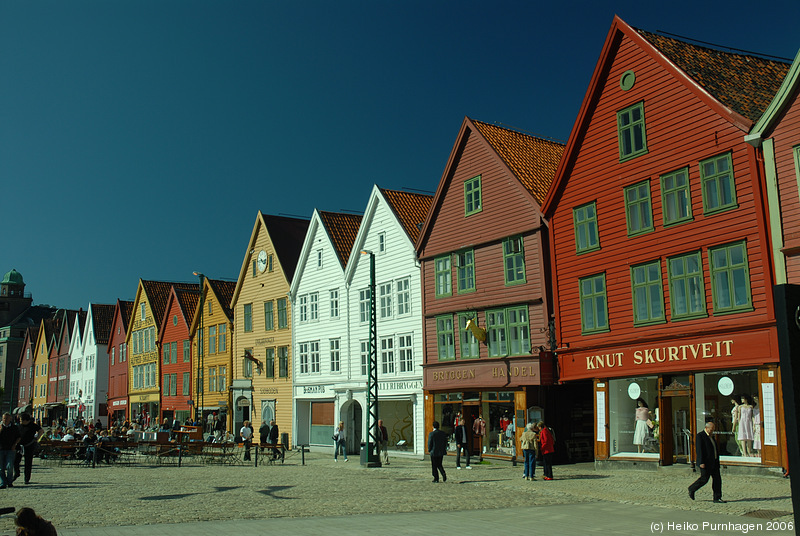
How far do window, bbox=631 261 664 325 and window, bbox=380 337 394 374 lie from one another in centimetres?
1446

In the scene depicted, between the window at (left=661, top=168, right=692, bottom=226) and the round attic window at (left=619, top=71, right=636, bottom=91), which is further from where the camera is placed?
the round attic window at (left=619, top=71, right=636, bottom=91)

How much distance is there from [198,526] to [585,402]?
1913 cm

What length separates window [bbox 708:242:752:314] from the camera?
2119 centimetres

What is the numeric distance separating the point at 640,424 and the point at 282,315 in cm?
2605

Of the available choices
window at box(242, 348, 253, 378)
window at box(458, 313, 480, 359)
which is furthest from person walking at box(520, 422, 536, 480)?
window at box(242, 348, 253, 378)

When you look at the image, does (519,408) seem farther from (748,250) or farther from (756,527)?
(756,527)

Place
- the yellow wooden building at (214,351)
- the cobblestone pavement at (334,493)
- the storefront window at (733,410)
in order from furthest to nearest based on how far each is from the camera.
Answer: the yellow wooden building at (214,351)
the storefront window at (733,410)
the cobblestone pavement at (334,493)

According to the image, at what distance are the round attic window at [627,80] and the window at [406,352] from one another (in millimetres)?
15101

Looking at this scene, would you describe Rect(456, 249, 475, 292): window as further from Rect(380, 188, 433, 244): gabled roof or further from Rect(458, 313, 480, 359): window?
Rect(380, 188, 433, 244): gabled roof

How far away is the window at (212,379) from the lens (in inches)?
2087

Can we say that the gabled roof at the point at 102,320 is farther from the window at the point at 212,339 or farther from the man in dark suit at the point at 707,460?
the man in dark suit at the point at 707,460

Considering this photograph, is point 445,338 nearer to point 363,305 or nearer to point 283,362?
point 363,305

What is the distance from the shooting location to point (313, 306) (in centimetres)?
4312

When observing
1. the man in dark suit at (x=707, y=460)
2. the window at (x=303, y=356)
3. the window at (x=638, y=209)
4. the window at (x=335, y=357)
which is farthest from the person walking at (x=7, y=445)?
the window at (x=303, y=356)
